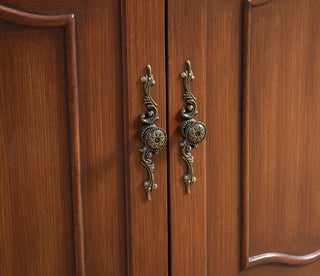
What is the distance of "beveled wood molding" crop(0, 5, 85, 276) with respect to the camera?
0.55 metres

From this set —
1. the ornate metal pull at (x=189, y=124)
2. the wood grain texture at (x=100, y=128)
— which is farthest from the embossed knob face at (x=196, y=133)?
the wood grain texture at (x=100, y=128)

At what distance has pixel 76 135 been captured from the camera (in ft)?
1.99

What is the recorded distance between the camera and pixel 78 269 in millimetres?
637

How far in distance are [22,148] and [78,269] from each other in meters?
0.20

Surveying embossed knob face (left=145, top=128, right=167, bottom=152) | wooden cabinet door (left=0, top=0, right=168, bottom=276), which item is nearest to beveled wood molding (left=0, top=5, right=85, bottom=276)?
wooden cabinet door (left=0, top=0, right=168, bottom=276)

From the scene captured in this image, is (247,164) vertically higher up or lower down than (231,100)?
lower down

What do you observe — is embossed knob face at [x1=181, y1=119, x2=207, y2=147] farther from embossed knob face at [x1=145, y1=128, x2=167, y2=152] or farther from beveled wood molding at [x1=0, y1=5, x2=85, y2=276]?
beveled wood molding at [x1=0, y1=5, x2=85, y2=276]

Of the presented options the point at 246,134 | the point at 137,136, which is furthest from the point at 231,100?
the point at 137,136

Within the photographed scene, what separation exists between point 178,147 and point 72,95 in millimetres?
182

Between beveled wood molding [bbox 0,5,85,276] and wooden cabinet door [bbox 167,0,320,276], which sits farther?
wooden cabinet door [bbox 167,0,320,276]

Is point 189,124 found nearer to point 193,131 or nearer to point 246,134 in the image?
point 193,131

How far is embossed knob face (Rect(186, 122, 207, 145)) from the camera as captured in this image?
0.64 metres

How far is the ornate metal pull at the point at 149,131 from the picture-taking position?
62cm

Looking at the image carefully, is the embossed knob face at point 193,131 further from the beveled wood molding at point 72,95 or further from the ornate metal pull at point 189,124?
the beveled wood molding at point 72,95
